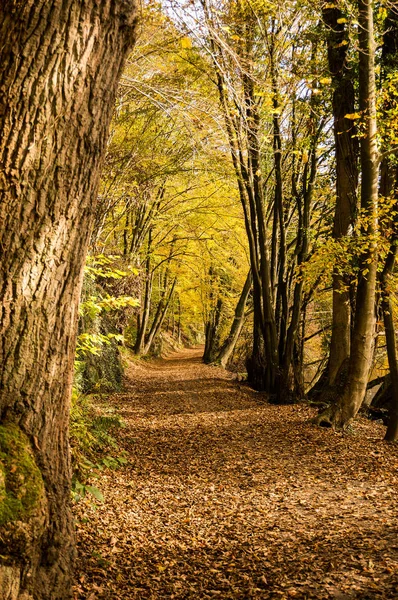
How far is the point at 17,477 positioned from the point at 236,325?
17291 millimetres

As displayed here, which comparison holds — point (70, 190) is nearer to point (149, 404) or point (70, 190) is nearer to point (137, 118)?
point (149, 404)

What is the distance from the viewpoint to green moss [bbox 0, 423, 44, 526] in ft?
8.45

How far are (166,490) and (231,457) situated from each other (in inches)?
65.9

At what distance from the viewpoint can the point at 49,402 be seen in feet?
9.40

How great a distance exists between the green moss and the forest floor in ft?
3.22

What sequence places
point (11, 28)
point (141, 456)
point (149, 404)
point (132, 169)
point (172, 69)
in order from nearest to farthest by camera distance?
point (11, 28) < point (141, 456) < point (172, 69) < point (149, 404) < point (132, 169)

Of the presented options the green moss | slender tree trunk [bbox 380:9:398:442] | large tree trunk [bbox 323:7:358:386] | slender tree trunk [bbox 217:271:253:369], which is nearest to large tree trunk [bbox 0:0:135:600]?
the green moss

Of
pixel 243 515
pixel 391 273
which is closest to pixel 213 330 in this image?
pixel 391 273

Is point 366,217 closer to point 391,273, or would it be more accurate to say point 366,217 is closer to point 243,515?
point 391,273

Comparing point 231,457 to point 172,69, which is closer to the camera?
point 231,457

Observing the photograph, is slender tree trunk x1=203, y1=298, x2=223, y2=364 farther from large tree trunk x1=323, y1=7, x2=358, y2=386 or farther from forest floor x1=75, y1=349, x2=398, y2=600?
forest floor x1=75, y1=349, x2=398, y2=600

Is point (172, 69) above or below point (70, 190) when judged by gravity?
above

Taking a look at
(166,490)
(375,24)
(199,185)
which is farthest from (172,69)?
(166,490)

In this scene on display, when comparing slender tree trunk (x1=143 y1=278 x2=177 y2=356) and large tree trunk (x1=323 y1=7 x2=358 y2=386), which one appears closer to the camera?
large tree trunk (x1=323 y1=7 x2=358 y2=386)
